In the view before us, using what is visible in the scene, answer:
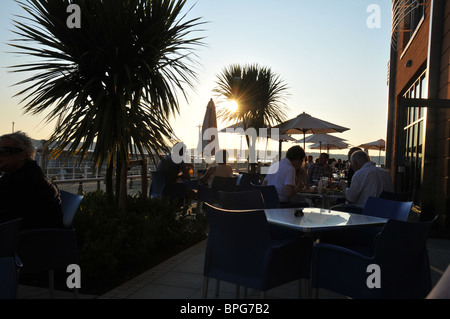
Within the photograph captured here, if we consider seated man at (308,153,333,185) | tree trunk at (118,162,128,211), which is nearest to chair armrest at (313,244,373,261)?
tree trunk at (118,162,128,211)

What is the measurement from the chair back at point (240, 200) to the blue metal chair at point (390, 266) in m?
1.33

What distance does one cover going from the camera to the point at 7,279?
1393 mm

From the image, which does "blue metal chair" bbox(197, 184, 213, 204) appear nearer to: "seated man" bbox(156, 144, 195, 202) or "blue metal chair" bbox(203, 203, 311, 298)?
"seated man" bbox(156, 144, 195, 202)

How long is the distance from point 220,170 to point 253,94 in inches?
267

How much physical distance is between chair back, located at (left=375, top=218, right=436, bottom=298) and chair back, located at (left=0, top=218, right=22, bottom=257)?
1866mm

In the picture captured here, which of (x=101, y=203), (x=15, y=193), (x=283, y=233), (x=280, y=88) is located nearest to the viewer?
(x=15, y=193)

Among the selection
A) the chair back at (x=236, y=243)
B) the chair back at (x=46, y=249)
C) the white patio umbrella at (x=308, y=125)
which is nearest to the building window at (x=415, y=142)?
the white patio umbrella at (x=308, y=125)

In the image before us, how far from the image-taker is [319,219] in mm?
3090

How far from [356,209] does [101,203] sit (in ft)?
9.51

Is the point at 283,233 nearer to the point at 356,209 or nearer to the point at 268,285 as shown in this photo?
the point at 356,209

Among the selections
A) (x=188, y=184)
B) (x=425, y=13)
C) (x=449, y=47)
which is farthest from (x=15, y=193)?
(x=425, y=13)

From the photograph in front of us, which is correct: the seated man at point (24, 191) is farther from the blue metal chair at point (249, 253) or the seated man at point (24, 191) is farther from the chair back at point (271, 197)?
the chair back at point (271, 197)

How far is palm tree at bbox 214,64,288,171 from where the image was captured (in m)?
13.3

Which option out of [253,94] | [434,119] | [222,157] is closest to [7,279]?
[222,157]
